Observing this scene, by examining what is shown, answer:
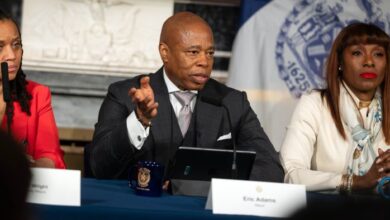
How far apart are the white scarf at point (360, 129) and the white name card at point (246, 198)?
1049mm

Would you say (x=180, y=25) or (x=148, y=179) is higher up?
(x=180, y=25)

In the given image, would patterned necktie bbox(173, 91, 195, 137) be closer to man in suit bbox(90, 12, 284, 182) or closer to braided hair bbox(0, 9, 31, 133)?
man in suit bbox(90, 12, 284, 182)

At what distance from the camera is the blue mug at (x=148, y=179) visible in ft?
7.00

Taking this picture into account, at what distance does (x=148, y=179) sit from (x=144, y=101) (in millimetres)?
221

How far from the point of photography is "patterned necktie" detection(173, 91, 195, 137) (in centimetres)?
271

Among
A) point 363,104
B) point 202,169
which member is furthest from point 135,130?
point 363,104

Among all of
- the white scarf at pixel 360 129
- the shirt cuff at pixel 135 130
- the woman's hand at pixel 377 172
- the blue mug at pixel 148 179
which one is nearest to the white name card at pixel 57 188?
the blue mug at pixel 148 179

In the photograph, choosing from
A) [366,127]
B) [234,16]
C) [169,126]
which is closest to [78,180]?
[169,126]

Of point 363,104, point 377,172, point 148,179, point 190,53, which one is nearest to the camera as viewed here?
point 148,179

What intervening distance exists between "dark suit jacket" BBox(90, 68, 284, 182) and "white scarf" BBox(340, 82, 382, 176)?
38 cm

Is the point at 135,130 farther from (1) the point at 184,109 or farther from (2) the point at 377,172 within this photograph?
(2) the point at 377,172

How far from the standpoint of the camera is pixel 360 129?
117 inches

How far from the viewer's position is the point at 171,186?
2.23m

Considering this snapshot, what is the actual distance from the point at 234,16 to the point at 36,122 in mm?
1869
